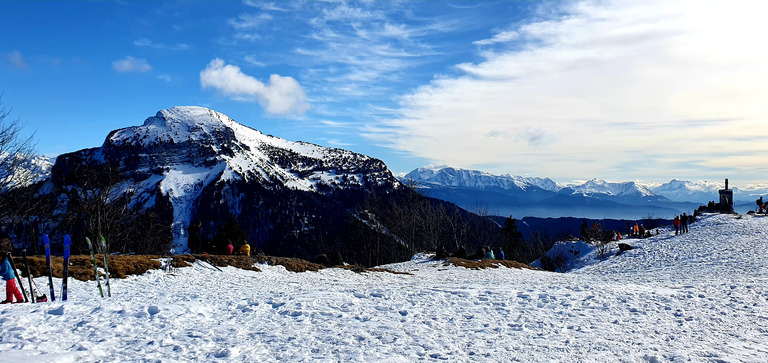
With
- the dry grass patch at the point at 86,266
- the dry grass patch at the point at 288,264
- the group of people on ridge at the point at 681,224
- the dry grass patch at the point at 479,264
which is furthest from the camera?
the group of people on ridge at the point at 681,224

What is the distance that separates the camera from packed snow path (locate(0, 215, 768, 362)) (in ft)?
30.7

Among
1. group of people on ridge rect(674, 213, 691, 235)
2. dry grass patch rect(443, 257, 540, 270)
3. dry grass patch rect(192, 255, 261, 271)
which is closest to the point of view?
dry grass patch rect(192, 255, 261, 271)

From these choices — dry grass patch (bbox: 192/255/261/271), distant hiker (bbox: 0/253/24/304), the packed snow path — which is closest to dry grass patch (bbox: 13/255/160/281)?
the packed snow path

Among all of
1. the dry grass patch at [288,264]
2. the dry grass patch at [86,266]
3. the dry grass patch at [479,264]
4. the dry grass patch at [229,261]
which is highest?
the dry grass patch at [86,266]

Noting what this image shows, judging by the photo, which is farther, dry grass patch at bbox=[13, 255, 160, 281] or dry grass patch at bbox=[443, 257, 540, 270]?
dry grass patch at bbox=[443, 257, 540, 270]

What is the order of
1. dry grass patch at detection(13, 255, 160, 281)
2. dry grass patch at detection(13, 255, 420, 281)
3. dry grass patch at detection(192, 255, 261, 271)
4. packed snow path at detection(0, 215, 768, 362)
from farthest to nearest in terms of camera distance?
dry grass patch at detection(192, 255, 261, 271)
dry grass patch at detection(13, 255, 420, 281)
dry grass patch at detection(13, 255, 160, 281)
packed snow path at detection(0, 215, 768, 362)

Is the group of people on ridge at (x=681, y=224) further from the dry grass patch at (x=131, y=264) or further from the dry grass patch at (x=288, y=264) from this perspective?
the dry grass patch at (x=288, y=264)

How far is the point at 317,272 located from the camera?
1029 inches

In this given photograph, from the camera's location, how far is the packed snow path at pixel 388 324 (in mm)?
9344

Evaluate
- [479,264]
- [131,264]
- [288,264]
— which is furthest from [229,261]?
[479,264]

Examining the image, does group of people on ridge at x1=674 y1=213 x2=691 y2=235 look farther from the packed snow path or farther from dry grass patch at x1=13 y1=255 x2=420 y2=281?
dry grass patch at x1=13 y1=255 x2=420 y2=281

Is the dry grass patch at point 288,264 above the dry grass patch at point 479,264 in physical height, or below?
above

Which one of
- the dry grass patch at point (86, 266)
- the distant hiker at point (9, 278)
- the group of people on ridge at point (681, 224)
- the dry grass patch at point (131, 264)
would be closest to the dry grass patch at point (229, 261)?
the dry grass patch at point (131, 264)

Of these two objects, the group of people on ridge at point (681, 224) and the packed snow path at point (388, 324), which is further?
the group of people on ridge at point (681, 224)
